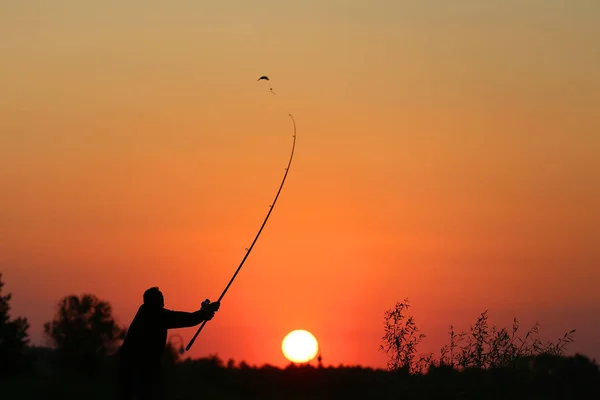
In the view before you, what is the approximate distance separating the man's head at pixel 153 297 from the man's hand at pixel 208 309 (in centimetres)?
105

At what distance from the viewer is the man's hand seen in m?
13.9

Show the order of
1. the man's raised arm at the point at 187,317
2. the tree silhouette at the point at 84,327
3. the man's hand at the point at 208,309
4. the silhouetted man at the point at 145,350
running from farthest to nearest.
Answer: the tree silhouette at the point at 84,327
the man's hand at the point at 208,309
the man's raised arm at the point at 187,317
the silhouetted man at the point at 145,350

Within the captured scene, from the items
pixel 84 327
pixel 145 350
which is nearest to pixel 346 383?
pixel 145 350

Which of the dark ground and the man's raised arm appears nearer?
the man's raised arm

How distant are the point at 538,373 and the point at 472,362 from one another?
4.00 feet

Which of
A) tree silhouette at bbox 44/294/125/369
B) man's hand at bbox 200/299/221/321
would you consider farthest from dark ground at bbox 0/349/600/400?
tree silhouette at bbox 44/294/125/369

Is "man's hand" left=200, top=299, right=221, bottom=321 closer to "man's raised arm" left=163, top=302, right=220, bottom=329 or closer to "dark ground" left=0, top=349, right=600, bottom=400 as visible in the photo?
"man's raised arm" left=163, top=302, right=220, bottom=329

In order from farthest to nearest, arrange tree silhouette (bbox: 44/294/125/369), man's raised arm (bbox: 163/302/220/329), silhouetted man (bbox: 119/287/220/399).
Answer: tree silhouette (bbox: 44/294/125/369), man's raised arm (bbox: 163/302/220/329), silhouetted man (bbox: 119/287/220/399)

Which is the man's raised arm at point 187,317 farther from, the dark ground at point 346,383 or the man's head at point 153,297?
the dark ground at point 346,383

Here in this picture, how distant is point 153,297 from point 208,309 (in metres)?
1.31

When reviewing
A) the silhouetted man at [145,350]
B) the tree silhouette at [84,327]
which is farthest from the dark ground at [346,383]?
the tree silhouette at [84,327]

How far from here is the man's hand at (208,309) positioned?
45.5ft

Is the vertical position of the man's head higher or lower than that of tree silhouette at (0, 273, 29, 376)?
lower

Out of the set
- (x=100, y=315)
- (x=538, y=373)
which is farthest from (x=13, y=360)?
(x=538, y=373)
